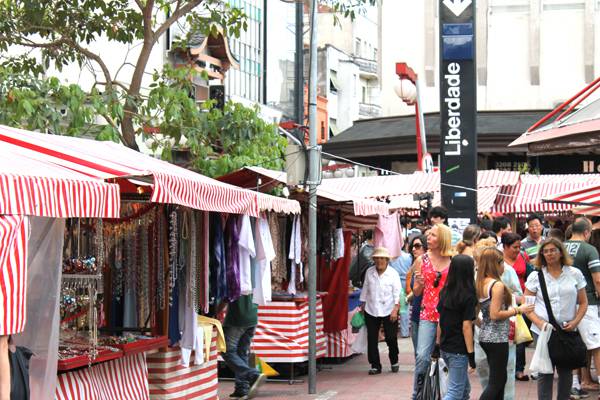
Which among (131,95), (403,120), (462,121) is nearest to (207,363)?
(131,95)

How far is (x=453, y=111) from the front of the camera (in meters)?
18.3

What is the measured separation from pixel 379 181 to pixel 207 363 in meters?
13.2

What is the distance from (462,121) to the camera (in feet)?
59.9

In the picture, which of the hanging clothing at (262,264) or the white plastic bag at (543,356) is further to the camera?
the hanging clothing at (262,264)

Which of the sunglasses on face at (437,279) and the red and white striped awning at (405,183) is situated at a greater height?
the red and white striped awning at (405,183)

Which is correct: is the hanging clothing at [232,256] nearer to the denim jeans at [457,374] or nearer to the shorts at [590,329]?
the denim jeans at [457,374]

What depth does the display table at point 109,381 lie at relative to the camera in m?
9.27

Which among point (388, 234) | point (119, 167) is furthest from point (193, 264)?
point (388, 234)

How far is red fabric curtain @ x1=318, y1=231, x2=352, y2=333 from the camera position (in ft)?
56.1

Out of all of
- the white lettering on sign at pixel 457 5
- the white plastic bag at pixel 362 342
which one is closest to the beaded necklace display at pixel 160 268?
the white plastic bag at pixel 362 342

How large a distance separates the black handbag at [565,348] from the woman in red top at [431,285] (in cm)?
110

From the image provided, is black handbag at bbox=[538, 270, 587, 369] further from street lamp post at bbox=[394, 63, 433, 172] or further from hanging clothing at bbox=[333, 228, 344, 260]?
street lamp post at bbox=[394, 63, 433, 172]

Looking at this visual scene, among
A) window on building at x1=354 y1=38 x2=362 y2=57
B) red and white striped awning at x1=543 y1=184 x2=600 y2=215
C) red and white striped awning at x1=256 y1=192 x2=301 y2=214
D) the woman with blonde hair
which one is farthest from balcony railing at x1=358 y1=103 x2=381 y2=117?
the woman with blonde hair

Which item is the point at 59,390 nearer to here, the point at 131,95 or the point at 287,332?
the point at 287,332
